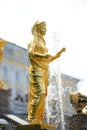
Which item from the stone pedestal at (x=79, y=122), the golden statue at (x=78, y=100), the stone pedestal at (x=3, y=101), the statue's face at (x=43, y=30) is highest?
the statue's face at (x=43, y=30)

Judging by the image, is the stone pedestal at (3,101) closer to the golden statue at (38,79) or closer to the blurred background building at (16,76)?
the golden statue at (38,79)

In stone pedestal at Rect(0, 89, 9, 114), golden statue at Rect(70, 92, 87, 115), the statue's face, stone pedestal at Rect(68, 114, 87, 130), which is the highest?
the statue's face

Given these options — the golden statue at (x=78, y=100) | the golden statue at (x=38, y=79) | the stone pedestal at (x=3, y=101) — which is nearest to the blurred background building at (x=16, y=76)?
the stone pedestal at (x=3, y=101)

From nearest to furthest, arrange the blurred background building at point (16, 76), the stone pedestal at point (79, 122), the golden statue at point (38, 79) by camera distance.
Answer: the golden statue at point (38, 79), the stone pedestal at point (79, 122), the blurred background building at point (16, 76)

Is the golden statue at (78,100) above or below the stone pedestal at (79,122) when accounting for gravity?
above

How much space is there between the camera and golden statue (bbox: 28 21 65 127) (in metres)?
8.58

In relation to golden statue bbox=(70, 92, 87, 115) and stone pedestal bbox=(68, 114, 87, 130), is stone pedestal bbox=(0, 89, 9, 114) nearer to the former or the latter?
golden statue bbox=(70, 92, 87, 115)

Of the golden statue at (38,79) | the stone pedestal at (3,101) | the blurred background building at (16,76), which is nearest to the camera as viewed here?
the golden statue at (38,79)

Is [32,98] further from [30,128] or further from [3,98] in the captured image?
[3,98]

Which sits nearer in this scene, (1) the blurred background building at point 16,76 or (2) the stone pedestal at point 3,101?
(2) the stone pedestal at point 3,101

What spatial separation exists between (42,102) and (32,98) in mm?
247

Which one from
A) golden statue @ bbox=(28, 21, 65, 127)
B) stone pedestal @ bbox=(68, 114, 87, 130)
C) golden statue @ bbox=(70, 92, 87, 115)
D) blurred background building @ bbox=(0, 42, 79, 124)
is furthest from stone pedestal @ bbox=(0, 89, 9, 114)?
blurred background building @ bbox=(0, 42, 79, 124)

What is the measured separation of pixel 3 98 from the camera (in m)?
16.9

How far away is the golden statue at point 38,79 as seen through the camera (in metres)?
8.58
